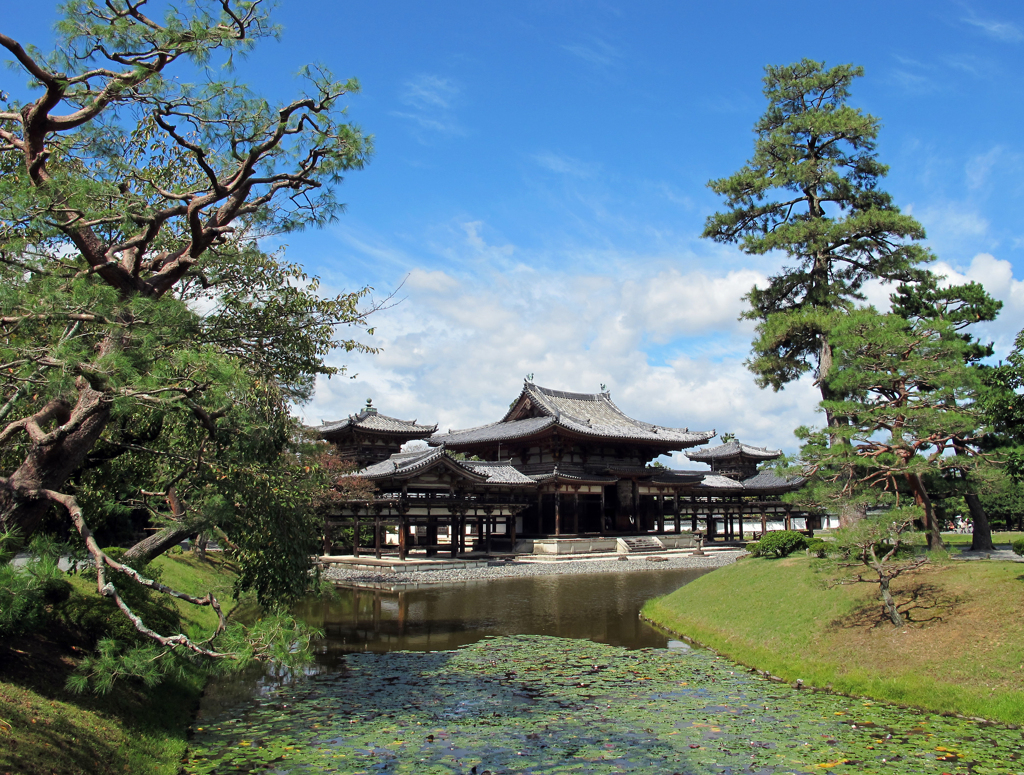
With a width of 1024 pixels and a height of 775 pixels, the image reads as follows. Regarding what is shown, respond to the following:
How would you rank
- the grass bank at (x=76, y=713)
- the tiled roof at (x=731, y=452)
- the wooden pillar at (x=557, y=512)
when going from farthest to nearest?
1. the tiled roof at (x=731, y=452)
2. the wooden pillar at (x=557, y=512)
3. the grass bank at (x=76, y=713)

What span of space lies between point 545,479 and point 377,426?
533 inches

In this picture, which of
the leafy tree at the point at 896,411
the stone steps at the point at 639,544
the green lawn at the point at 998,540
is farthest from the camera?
the stone steps at the point at 639,544

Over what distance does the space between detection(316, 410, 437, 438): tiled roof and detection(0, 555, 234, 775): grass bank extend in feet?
109

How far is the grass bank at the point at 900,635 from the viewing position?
8992 millimetres

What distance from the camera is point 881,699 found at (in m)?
9.39

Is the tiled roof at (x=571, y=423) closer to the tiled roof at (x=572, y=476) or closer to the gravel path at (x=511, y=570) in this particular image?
the tiled roof at (x=572, y=476)

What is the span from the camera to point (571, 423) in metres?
40.2

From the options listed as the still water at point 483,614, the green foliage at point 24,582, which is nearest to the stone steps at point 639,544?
the still water at point 483,614

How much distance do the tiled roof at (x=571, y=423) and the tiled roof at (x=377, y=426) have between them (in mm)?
1686

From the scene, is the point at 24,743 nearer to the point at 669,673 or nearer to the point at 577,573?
the point at 669,673

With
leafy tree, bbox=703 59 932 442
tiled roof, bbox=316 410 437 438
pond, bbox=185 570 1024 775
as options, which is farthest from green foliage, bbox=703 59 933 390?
tiled roof, bbox=316 410 437 438

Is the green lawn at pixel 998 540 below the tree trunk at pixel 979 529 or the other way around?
below

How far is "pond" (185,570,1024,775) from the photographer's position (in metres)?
7.18

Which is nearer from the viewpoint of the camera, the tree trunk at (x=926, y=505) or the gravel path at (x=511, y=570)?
the tree trunk at (x=926, y=505)
